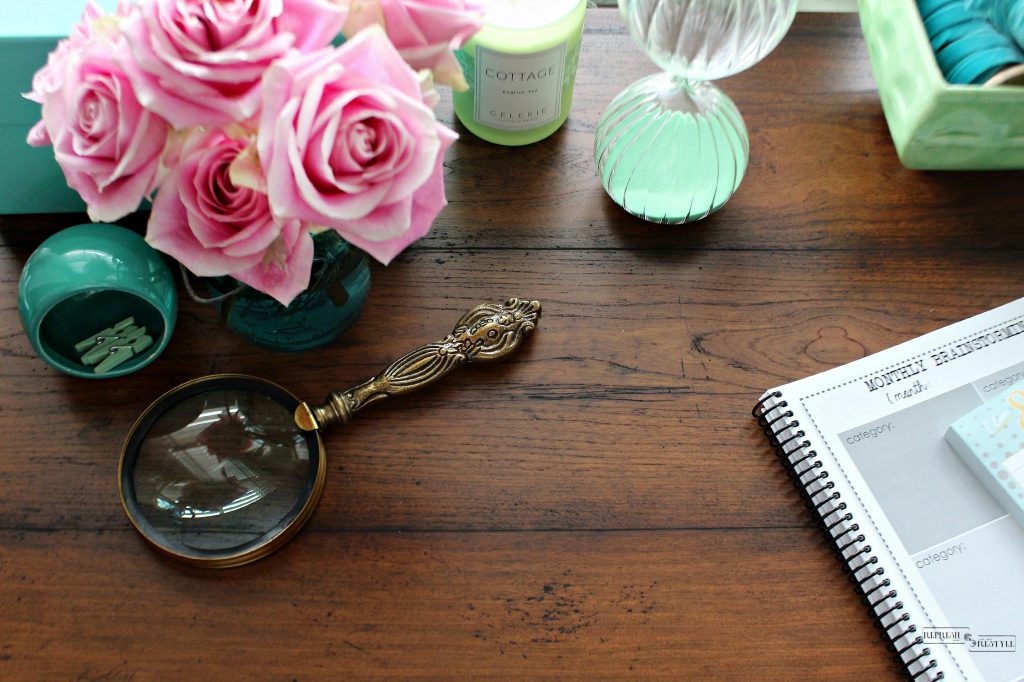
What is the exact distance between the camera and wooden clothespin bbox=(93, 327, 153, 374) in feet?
1.75

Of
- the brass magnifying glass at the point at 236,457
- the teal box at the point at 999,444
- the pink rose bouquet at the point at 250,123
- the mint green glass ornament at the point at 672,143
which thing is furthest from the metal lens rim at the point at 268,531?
the teal box at the point at 999,444

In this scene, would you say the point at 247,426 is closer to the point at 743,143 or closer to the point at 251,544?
the point at 251,544

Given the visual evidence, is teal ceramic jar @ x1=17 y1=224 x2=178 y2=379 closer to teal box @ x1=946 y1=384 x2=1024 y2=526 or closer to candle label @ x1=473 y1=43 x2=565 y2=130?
candle label @ x1=473 y1=43 x2=565 y2=130

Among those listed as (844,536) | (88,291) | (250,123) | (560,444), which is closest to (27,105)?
(88,291)

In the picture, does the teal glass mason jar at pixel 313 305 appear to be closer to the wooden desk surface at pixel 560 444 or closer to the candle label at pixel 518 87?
the wooden desk surface at pixel 560 444

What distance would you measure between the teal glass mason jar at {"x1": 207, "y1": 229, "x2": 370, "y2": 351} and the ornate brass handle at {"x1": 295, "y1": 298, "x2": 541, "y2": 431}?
43mm

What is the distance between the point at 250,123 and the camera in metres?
0.37

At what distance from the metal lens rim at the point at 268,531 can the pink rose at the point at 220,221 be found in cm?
17

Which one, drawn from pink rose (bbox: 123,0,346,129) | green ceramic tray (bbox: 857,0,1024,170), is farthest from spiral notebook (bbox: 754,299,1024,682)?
pink rose (bbox: 123,0,346,129)

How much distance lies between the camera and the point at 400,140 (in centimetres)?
35

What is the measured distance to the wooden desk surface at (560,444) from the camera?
0.50 m

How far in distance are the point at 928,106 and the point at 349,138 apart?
16.6 inches

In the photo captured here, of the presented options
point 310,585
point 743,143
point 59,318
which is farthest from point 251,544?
point 743,143

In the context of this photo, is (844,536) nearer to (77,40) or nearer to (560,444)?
(560,444)
